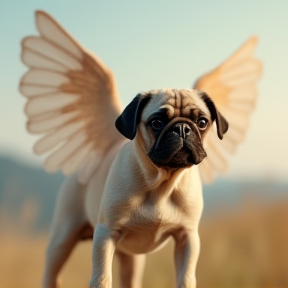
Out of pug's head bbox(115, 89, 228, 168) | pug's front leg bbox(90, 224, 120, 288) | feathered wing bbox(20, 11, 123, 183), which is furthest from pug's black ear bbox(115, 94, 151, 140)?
feathered wing bbox(20, 11, 123, 183)

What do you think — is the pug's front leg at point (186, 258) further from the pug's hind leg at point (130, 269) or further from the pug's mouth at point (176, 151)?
the pug's hind leg at point (130, 269)

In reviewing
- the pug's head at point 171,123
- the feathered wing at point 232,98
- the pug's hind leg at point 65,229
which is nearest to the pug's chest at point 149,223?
the pug's head at point 171,123

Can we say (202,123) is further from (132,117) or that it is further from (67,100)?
(67,100)

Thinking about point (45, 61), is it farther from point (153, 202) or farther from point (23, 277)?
point (23, 277)

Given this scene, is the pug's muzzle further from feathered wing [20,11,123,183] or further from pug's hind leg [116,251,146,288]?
pug's hind leg [116,251,146,288]

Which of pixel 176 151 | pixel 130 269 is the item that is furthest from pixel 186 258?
pixel 130 269
